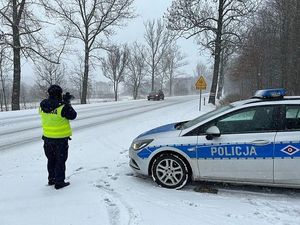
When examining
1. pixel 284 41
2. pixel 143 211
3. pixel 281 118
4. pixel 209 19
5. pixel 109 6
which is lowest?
pixel 143 211

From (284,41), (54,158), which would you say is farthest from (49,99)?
(284,41)

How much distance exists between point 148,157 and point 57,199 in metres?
1.66

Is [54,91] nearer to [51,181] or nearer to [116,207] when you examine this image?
[51,181]

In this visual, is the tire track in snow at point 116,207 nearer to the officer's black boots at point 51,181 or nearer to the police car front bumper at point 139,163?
the police car front bumper at point 139,163

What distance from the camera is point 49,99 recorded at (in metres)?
5.71

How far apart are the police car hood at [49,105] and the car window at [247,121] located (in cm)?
240

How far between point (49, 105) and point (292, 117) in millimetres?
3885

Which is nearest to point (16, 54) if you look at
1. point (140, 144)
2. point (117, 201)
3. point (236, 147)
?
point (140, 144)

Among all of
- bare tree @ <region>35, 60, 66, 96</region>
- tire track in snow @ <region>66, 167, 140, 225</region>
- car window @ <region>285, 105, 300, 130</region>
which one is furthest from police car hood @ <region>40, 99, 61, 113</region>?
bare tree @ <region>35, 60, 66, 96</region>

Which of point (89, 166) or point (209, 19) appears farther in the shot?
point (209, 19)

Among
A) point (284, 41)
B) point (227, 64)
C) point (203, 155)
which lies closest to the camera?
point (203, 155)

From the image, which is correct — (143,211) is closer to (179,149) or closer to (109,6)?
(179,149)

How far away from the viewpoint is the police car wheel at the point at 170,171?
5828mm

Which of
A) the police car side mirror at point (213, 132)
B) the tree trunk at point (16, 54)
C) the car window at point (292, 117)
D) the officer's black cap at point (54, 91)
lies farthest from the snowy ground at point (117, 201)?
the tree trunk at point (16, 54)
